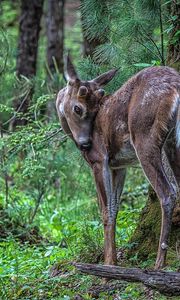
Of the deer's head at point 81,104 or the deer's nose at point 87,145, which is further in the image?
the deer's head at point 81,104

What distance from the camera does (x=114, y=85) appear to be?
8375 millimetres

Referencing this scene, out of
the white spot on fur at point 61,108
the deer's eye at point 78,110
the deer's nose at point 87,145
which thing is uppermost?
the deer's eye at point 78,110

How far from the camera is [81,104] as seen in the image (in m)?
7.54

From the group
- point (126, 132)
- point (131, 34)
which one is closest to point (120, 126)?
point (126, 132)

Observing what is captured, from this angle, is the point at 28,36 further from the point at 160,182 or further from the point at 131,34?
the point at 160,182

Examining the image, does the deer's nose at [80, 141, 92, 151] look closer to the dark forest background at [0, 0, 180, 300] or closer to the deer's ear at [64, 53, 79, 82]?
the deer's ear at [64, 53, 79, 82]

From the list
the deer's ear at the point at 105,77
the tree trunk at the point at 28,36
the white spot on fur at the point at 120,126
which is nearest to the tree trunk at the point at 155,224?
the deer's ear at the point at 105,77

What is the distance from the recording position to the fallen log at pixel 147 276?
19.1ft

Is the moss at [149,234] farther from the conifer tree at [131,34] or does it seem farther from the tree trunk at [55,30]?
the tree trunk at [55,30]

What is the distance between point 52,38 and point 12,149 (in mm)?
9148

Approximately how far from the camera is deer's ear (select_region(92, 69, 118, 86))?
7590 millimetres

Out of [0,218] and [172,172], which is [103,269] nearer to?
[172,172]

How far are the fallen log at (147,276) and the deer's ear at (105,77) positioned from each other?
234 cm

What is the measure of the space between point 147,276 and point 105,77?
2.47m
